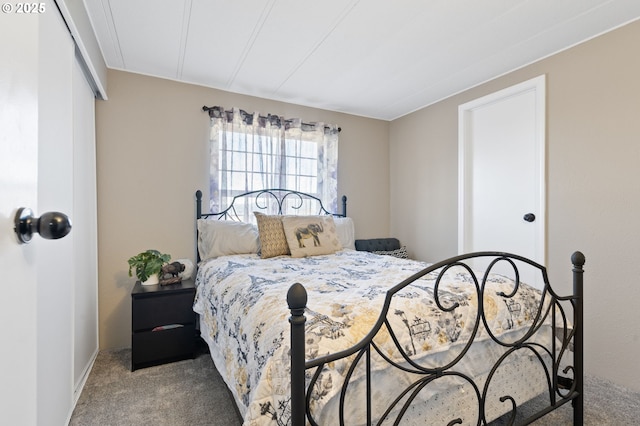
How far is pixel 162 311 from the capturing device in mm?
2270

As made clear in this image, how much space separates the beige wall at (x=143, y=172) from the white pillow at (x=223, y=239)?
25 cm

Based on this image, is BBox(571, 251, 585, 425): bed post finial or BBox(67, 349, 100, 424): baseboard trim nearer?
BBox(571, 251, 585, 425): bed post finial

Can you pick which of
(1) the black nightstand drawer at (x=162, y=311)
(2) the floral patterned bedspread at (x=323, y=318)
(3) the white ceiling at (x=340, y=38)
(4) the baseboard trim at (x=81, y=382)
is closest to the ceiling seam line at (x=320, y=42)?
(3) the white ceiling at (x=340, y=38)

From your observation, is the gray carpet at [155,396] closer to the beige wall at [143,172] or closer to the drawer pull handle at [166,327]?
the drawer pull handle at [166,327]

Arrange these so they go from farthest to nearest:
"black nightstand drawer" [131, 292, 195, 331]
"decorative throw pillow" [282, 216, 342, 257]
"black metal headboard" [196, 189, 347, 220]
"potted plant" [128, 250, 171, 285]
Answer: "black metal headboard" [196, 189, 347, 220] → "decorative throw pillow" [282, 216, 342, 257] → "potted plant" [128, 250, 171, 285] → "black nightstand drawer" [131, 292, 195, 331]

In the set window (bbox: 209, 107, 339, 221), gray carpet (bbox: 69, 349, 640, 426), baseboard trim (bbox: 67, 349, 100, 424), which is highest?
window (bbox: 209, 107, 339, 221)

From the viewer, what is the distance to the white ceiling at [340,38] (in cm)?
187

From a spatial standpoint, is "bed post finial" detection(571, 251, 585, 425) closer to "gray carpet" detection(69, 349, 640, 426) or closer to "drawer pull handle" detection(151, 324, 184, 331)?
"gray carpet" detection(69, 349, 640, 426)

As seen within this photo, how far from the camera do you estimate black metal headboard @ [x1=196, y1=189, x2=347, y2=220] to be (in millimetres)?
2956

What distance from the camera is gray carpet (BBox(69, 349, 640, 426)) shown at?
1681 mm

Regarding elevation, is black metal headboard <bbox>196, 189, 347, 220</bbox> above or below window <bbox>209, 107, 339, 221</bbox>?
below

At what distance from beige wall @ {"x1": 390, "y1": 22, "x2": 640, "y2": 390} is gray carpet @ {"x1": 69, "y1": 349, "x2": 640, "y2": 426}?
339mm

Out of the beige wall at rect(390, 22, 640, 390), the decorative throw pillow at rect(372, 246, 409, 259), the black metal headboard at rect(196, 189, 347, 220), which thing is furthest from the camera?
the decorative throw pillow at rect(372, 246, 409, 259)

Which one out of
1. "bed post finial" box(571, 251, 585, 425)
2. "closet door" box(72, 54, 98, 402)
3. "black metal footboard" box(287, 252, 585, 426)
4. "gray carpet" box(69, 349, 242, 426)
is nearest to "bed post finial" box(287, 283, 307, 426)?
"black metal footboard" box(287, 252, 585, 426)
